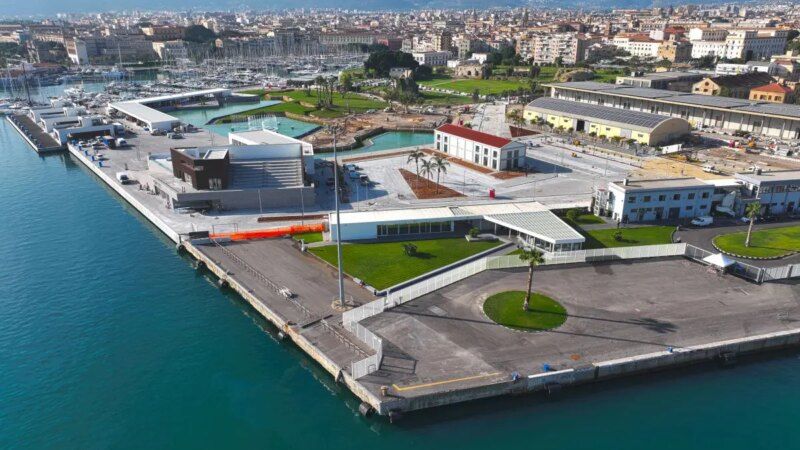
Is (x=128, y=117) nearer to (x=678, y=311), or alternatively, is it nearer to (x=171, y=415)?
(x=171, y=415)

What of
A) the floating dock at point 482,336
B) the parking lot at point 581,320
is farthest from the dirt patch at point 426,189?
the floating dock at point 482,336

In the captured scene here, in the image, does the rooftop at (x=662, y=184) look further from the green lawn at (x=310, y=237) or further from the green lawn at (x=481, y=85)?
the green lawn at (x=481, y=85)

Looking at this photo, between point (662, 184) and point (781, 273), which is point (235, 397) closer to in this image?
point (781, 273)

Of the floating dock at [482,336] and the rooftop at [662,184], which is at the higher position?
the rooftop at [662,184]

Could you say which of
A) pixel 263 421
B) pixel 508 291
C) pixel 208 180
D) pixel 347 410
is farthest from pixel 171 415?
pixel 208 180

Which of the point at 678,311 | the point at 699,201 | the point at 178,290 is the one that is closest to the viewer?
the point at 678,311

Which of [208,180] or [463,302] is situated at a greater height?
[208,180]

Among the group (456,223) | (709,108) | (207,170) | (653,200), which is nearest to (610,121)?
(709,108)
